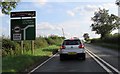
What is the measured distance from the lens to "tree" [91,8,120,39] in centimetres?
10088

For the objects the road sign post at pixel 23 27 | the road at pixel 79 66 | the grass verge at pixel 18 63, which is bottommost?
the road at pixel 79 66

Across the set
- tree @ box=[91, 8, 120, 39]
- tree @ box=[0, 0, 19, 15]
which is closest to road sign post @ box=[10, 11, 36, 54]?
tree @ box=[0, 0, 19, 15]

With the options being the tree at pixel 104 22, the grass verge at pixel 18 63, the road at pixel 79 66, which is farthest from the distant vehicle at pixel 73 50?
the tree at pixel 104 22

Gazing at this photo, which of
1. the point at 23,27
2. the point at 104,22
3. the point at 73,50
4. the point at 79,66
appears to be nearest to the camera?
the point at 79,66

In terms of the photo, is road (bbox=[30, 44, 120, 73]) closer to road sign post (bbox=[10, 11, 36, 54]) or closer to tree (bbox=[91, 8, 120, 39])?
road sign post (bbox=[10, 11, 36, 54])

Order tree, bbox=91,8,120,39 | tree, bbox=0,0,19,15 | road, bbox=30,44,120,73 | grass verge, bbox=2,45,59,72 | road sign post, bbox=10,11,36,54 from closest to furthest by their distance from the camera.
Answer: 1. grass verge, bbox=2,45,59,72
2. road, bbox=30,44,120,73
3. tree, bbox=0,0,19,15
4. road sign post, bbox=10,11,36,54
5. tree, bbox=91,8,120,39

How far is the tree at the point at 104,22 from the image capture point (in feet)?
331

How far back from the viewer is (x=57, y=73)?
1585 cm

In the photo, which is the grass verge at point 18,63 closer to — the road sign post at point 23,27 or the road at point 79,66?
the road at point 79,66

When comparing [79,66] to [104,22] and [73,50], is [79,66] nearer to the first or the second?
[73,50]

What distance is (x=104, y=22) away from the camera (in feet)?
343

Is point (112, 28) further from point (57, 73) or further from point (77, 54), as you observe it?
point (57, 73)

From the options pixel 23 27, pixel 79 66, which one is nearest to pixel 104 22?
pixel 23 27

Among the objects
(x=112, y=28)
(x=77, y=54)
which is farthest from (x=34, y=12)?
(x=112, y=28)
